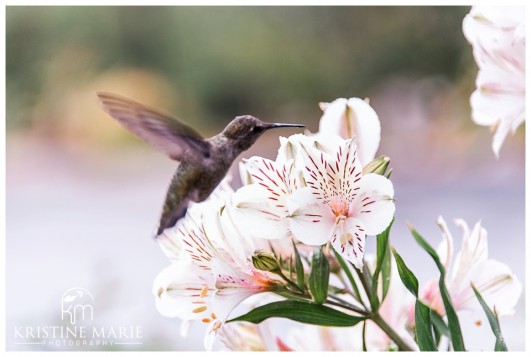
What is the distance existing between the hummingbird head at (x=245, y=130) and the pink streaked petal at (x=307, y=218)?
11cm

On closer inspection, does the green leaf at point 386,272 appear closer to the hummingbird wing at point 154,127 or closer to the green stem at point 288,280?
the green stem at point 288,280

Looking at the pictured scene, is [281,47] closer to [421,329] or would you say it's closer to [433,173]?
[433,173]

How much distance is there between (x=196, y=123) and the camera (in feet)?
5.65

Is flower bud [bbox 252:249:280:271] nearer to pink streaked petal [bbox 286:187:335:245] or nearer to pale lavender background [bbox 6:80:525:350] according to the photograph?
pink streaked petal [bbox 286:187:335:245]

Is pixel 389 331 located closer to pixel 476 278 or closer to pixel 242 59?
pixel 476 278

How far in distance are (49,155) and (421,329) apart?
1300 millimetres

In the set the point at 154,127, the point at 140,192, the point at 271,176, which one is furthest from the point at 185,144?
the point at 140,192

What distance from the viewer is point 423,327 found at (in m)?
0.56

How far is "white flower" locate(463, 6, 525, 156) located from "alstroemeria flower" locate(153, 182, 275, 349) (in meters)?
0.24

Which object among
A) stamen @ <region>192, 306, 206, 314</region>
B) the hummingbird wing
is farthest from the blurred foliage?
stamen @ <region>192, 306, 206, 314</region>

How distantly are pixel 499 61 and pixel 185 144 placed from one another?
28cm

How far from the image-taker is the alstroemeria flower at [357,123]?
59cm
